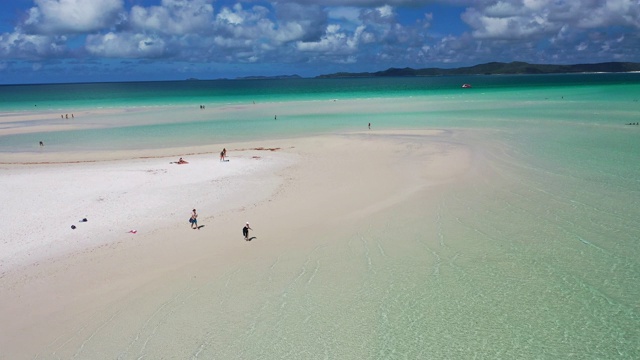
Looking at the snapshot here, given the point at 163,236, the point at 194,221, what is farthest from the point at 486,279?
the point at 163,236

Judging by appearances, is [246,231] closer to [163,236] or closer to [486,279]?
[163,236]

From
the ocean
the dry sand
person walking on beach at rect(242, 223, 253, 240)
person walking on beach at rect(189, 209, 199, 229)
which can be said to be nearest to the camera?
the ocean

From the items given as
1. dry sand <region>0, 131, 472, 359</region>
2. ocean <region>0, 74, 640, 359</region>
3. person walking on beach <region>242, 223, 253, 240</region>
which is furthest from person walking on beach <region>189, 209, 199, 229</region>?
ocean <region>0, 74, 640, 359</region>

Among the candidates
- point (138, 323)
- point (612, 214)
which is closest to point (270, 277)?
point (138, 323)

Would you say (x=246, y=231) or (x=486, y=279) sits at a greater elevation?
(x=246, y=231)

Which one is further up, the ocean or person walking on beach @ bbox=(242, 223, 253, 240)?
person walking on beach @ bbox=(242, 223, 253, 240)

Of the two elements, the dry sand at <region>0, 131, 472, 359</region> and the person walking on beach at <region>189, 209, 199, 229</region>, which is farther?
the person walking on beach at <region>189, 209, 199, 229</region>

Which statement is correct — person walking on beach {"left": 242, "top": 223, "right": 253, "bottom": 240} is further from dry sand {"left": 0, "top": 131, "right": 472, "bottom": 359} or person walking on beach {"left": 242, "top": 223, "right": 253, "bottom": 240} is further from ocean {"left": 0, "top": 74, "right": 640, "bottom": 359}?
ocean {"left": 0, "top": 74, "right": 640, "bottom": 359}

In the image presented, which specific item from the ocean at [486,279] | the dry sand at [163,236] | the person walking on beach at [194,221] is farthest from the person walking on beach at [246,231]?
the ocean at [486,279]
